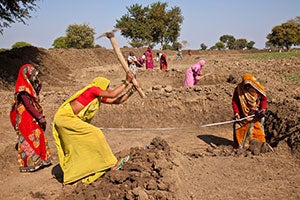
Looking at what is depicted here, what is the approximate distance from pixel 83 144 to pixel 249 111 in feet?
10.7

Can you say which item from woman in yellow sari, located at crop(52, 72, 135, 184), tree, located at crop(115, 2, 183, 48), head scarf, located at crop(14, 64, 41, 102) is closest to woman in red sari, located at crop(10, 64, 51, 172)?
head scarf, located at crop(14, 64, 41, 102)

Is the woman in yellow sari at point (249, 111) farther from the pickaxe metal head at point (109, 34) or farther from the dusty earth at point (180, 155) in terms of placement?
the pickaxe metal head at point (109, 34)

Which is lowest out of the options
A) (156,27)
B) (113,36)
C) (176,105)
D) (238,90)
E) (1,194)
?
(1,194)

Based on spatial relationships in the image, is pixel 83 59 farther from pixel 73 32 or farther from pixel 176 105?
pixel 73 32

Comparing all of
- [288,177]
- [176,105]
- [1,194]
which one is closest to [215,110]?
[176,105]

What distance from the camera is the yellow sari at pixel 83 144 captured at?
171 inches

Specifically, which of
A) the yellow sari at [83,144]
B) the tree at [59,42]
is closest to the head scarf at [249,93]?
the yellow sari at [83,144]

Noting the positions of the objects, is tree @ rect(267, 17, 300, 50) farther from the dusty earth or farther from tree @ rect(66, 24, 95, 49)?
the dusty earth

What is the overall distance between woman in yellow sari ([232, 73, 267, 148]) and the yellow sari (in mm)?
2795

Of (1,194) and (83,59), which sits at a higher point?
(83,59)

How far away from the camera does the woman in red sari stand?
525 centimetres

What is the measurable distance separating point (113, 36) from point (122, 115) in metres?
5.05

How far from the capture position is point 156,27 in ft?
136

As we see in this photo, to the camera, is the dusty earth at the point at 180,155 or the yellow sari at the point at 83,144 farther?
the yellow sari at the point at 83,144
